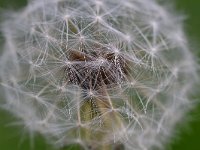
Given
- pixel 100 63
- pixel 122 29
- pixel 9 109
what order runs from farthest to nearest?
pixel 9 109
pixel 122 29
pixel 100 63

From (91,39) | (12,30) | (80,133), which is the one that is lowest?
(80,133)

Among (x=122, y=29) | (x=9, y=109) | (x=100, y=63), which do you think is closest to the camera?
(x=100, y=63)

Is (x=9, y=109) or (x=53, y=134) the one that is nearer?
(x=53, y=134)

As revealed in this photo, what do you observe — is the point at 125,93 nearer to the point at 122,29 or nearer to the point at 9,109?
the point at 122,29

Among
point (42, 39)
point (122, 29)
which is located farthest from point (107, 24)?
point (42, 39)

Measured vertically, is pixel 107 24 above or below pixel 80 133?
above

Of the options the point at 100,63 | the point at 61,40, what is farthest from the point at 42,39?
the point at 100,63

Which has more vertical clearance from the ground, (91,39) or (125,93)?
(91,39)

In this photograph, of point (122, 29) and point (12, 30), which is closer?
point (122, 29)

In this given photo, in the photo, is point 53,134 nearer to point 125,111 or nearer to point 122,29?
point 125,111
